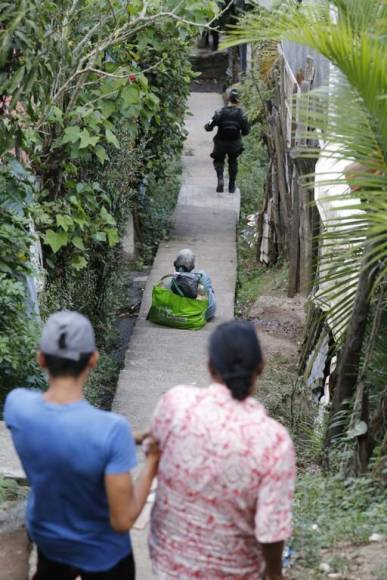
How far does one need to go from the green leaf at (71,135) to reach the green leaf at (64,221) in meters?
0.64

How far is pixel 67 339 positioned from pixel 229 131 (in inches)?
524

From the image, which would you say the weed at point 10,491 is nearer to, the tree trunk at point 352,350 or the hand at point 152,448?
the tree trunk at point 352,350

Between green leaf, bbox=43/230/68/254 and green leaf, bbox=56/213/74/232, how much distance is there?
0.26ft

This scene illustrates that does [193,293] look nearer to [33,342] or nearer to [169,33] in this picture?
[169,33]

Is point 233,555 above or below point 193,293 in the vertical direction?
above

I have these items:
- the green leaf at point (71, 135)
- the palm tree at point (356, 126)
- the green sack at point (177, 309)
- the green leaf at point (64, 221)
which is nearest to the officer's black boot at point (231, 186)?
the green sack at point (177, 309)

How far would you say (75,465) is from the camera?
3021 millimetres

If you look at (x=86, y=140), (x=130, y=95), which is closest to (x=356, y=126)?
(x=86, y=140)

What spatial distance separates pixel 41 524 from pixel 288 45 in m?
11.9

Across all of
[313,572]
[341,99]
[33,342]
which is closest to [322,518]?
[313,572]

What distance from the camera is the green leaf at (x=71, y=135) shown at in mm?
9069

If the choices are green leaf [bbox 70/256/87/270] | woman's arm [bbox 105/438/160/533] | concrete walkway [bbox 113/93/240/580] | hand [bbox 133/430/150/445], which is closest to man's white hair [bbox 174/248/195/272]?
concrete walkway [bbox 113/93/240/580]

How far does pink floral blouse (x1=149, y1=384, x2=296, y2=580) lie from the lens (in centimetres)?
297

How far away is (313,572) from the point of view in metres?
4.54
